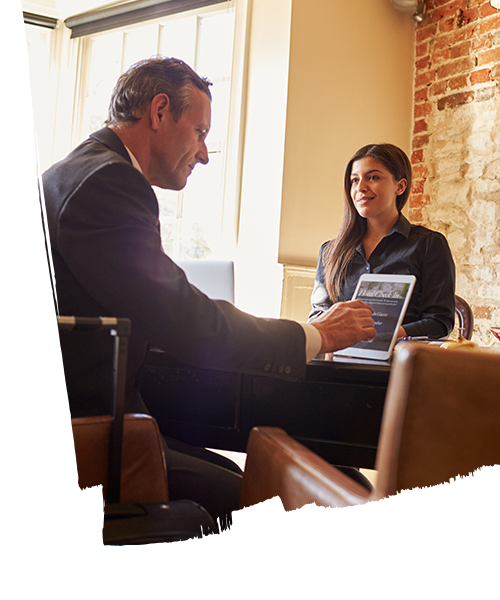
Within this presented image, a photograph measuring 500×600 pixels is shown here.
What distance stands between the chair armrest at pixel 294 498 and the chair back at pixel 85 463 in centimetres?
15

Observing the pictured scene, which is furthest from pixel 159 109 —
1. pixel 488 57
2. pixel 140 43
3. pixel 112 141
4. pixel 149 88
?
pixel 140 43

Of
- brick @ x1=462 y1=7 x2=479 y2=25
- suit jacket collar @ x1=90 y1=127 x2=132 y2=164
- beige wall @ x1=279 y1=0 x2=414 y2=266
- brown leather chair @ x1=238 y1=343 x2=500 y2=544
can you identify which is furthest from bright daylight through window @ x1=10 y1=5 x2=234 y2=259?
brown leather chair @ x1=238 y1=343 x2=500 y2=544

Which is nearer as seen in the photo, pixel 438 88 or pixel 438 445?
Result: pixel 438 445

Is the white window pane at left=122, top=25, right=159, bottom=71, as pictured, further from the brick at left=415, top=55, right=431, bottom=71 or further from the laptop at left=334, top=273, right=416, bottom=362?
the laptop at left=334, top=273, right=416, bottom=362

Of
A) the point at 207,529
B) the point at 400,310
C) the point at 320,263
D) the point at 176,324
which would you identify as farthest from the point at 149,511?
the point at 320,263

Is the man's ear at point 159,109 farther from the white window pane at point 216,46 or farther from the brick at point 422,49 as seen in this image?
the brick at point 422,49

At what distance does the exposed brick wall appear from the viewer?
3336 mm

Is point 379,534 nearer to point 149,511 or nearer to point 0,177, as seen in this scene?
point 149,511

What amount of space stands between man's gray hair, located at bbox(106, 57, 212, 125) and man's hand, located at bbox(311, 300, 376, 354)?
24.7 inches

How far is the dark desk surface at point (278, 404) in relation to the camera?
3.78ft

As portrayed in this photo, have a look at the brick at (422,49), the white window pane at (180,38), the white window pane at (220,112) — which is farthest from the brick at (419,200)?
the white window pane at (180,38)

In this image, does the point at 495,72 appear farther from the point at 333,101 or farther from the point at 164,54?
the point at 164,54

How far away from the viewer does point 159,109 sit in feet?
4.39

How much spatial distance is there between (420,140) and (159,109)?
303 cm
